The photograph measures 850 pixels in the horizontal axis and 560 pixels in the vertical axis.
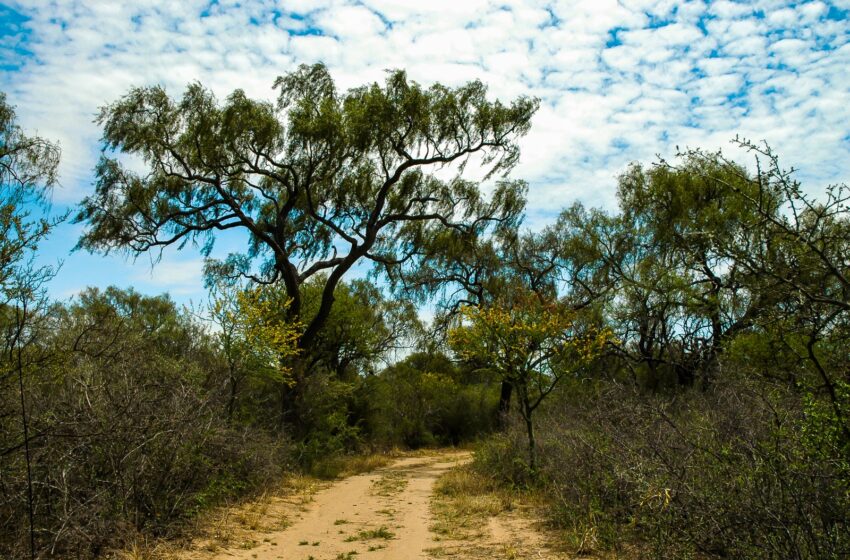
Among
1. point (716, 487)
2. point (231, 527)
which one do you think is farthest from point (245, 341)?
point (716, 487)

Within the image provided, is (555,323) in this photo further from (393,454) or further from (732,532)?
(393,454)

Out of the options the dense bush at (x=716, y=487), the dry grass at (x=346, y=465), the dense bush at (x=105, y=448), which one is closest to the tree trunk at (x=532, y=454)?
the dense bush at (x=716, y=487)

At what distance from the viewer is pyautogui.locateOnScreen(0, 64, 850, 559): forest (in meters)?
5.55

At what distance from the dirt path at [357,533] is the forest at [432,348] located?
1.04 meters

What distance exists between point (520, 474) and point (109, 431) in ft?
31.4

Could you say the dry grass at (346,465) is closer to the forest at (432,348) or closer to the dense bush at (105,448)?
the forest at (432,348)

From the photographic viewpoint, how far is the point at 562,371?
590 inches

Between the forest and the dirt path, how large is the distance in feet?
3.40

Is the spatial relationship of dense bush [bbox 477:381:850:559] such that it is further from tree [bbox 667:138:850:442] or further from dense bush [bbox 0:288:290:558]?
dense bush [bbox 0:288:290:558]

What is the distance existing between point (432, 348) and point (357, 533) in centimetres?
2251

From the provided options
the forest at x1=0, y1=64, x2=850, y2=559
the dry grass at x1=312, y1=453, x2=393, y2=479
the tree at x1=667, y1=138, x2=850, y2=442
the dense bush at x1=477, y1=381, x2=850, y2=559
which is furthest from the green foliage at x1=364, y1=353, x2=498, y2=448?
the tree at x1=667, y1=138, x2=850, y2=442

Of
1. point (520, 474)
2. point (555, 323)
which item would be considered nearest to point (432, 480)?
point (520, 474)

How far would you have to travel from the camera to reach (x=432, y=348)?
107 ft

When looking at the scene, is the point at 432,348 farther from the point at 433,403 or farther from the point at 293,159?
the point at 293,159
